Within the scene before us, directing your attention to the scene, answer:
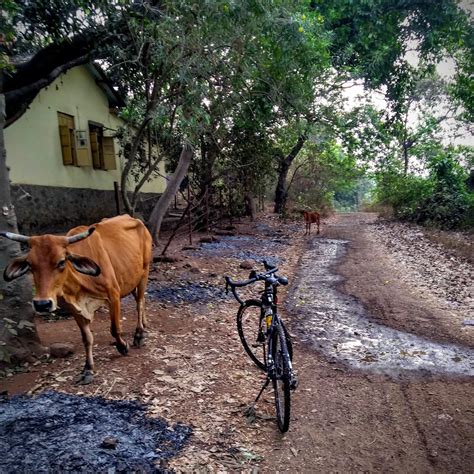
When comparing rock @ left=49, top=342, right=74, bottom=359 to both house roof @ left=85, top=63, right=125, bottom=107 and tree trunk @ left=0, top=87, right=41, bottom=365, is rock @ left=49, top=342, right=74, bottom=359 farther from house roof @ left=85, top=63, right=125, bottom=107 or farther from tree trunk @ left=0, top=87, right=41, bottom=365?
house roof @ left=85, top=63, right=125, bottom=107

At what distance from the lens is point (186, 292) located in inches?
303

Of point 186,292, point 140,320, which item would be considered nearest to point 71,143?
point 186,292

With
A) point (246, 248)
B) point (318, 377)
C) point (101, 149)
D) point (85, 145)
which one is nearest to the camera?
point (318, 377)

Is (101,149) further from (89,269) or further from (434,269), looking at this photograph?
(89,269)

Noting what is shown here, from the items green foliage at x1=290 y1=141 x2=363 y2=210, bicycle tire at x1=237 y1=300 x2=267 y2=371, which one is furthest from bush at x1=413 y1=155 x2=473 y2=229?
bicycle tire at x1=237 y1=300 x2=267 y2=371

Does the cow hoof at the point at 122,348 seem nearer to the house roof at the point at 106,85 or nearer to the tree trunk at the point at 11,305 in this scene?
the tree trunk at the point at 11,305

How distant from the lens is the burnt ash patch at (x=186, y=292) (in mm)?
7316

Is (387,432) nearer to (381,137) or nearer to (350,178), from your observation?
(381,137)

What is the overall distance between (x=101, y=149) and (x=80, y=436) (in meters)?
13.4

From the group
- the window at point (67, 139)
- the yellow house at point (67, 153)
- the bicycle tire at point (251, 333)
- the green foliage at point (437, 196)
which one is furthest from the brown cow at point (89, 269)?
the green foliage at point (437, 196)

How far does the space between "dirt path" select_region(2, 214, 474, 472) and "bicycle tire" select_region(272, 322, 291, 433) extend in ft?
0.50

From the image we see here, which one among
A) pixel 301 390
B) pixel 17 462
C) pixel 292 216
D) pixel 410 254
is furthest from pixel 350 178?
pixel 17 462

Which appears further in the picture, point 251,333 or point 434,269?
point 434,269

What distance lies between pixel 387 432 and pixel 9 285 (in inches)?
151
